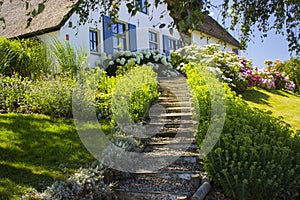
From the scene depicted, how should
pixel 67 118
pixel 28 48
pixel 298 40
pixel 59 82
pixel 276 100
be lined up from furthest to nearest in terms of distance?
pixel 276 100 < pixel 28 48 < pixel 59 82 < pixel 67 118 < pixel 298 40

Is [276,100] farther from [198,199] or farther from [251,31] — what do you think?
[198,199]

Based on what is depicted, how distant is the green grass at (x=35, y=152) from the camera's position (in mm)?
4098

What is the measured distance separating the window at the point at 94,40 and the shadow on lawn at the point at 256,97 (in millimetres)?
5816

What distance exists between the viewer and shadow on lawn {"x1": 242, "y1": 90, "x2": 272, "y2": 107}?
1135 cm

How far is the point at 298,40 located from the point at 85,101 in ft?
14.4

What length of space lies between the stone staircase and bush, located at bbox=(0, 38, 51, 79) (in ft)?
12.8

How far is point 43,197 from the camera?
3611 millimetres

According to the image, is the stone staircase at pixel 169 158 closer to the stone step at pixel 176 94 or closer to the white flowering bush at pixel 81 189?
the stone step at pixel 176 94

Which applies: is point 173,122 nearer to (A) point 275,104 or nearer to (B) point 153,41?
(A) point 275,104

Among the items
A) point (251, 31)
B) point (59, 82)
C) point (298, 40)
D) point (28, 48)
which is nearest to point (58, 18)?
point (28, 48)

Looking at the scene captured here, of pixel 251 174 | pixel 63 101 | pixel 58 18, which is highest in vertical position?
pixel 58 18

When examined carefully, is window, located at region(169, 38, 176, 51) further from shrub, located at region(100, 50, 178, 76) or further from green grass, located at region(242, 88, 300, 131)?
green grass, located at region(242, 88, 300, 131)

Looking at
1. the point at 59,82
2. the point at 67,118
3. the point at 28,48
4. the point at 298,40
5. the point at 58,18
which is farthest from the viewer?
the point at 58,18

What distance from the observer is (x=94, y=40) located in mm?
12641
